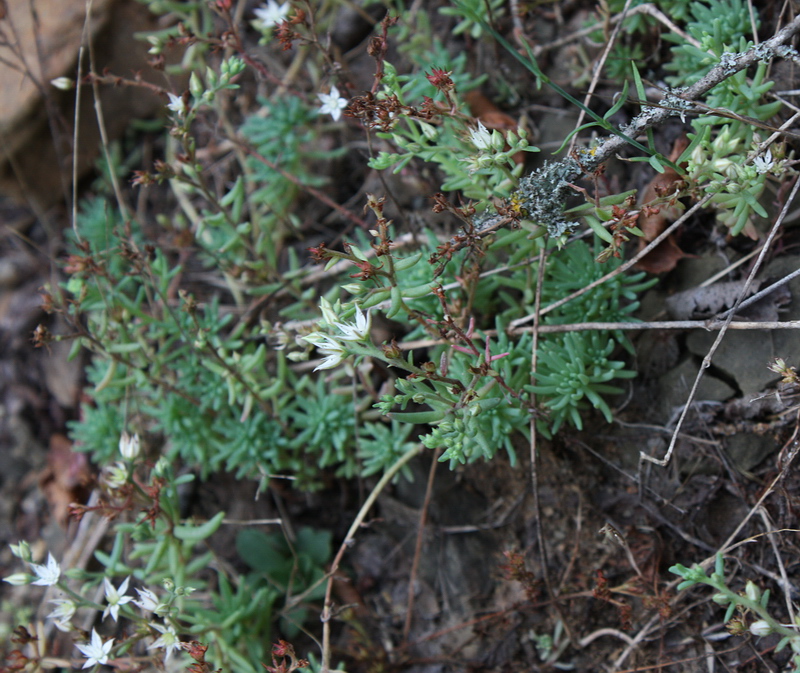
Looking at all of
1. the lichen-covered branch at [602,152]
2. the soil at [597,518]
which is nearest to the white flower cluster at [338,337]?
the lichen-covered branch at [602,152]

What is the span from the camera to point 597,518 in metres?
3.02

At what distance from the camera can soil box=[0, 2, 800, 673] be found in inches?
105

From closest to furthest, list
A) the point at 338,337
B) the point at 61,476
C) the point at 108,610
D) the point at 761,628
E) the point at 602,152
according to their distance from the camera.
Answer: the point at 761,628 < the point at 338,337 < the point at 602,152 < the point at 108,610 < the point at 61,476

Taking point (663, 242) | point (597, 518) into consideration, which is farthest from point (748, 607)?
point (663, 242)

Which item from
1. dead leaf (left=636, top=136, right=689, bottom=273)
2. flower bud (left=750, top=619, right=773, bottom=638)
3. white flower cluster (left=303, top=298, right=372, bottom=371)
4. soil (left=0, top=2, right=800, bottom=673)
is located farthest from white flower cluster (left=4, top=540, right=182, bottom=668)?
dead leaf (left=636, top=136, right=689, bottom=273)

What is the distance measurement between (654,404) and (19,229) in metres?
4.67

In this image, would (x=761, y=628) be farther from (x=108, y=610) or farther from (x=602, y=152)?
(x=108, y=610)

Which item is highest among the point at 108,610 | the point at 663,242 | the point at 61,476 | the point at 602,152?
the point at 602,152

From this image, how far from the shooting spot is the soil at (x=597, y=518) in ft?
8.73

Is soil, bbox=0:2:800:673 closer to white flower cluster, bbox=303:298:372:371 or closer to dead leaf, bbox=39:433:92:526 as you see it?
dead leaf, bbox=39:433:92:526

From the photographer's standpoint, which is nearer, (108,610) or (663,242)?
(108,610)

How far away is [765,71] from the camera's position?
275 cm

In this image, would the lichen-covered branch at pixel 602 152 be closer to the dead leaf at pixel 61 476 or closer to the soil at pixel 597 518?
the soil at pixel 597 518

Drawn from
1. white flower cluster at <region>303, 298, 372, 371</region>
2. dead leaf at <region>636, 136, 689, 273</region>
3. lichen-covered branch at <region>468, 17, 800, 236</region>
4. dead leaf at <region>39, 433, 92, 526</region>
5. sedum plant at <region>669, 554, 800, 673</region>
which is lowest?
dead leaf at <region>39, 433, 92, 526</region>
